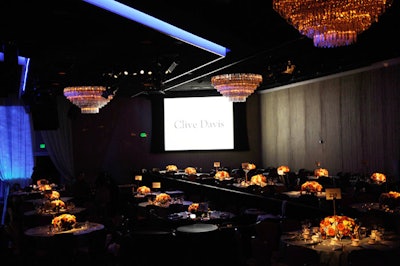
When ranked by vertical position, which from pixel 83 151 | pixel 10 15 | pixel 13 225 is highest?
pixel 10 15

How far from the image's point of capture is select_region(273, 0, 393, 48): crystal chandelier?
3955 millimetres

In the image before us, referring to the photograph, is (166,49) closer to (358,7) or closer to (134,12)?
(134,12)

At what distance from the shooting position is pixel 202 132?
59.4 feet

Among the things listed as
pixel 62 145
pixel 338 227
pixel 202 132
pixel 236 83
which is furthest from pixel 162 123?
pixel 338 227

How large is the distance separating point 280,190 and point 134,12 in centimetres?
500

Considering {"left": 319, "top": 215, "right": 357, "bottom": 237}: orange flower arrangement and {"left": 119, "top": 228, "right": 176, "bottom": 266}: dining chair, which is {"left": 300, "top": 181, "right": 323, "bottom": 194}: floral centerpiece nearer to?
{"left": 119, "top": 228, "right": 176, "bottom": 266}: dining chair

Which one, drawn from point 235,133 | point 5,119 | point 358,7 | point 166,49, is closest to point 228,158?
point 235,133

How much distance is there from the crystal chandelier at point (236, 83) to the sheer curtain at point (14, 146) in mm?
7969

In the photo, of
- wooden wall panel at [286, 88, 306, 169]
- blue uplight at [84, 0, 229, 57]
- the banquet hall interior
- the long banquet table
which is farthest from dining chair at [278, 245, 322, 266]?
wooden wall panel at [286, 88, 306, 169]

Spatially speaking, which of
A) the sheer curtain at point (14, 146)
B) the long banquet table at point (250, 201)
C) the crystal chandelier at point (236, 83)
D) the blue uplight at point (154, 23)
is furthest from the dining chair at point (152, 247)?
the sheer curtain at point (14, 146)

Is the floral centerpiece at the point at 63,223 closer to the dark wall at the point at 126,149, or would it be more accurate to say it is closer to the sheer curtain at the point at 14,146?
the sheer curtain at the point at 14,146

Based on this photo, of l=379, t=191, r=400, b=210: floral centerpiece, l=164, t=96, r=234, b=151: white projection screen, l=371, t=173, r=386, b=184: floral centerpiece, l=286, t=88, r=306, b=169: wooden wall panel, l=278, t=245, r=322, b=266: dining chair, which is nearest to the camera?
l=278, t=245, r=322, b=266: dining chair

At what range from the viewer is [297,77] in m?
14.8

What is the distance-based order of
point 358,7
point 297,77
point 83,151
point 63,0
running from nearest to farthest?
1. point 358,7
2. point 63,0
3. point 297,77
4. point 83,151
